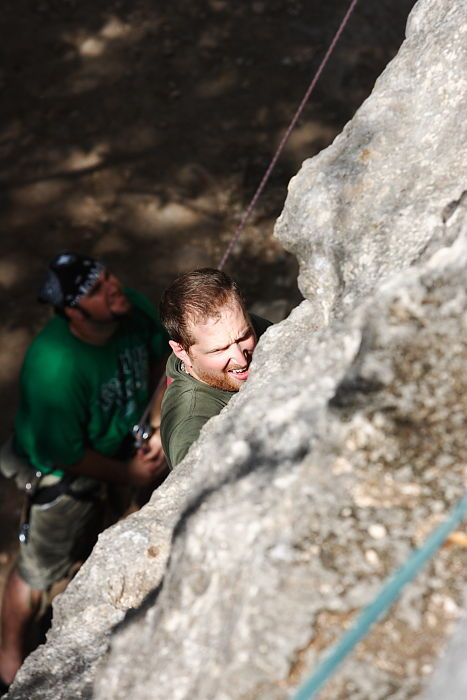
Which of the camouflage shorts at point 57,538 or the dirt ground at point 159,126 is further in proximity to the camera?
the dirt ground at point 159,126

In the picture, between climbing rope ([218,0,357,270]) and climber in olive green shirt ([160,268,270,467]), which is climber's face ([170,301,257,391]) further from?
climbing rope ([218,0,357,270])

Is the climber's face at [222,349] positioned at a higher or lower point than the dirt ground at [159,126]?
higher

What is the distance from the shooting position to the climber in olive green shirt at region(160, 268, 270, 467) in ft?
8.81

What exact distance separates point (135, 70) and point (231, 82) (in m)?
0.79

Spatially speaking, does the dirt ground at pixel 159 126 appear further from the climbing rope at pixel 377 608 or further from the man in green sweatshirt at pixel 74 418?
the climbing rope at pixel 377 608

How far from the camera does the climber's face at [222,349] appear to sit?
268 cm

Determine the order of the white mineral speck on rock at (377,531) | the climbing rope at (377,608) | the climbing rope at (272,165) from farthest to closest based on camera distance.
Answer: the climbing rope at (272,165) < the white mineral speck on rock at (377,531) < the climbing rope at (377,608)

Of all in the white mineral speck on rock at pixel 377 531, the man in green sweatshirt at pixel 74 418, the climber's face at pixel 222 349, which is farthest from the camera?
the man in green sweatshirt at pixel 74 418

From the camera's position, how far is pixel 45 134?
687 centimetres

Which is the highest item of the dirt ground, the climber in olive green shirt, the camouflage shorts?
the climber in olive green shirt

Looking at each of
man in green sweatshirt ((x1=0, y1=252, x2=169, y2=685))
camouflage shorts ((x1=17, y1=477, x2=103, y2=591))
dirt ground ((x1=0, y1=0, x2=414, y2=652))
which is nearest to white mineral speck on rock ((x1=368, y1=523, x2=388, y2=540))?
man in green sweatshirt ((x1=0, y1=252, x2=169, y2=685))

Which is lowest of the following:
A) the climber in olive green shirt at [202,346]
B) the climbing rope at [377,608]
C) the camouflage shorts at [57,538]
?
the camouflage shorts at [57,538]

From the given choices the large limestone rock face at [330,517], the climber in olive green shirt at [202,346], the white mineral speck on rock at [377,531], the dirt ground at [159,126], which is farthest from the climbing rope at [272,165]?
the white mineral speck on rock at [377,531]

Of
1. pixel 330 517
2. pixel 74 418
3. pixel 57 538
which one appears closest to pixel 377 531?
pixel 330 517
